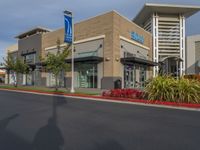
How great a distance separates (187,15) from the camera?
1858 inches

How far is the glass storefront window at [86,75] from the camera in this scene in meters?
28.4

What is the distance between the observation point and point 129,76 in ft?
97.8

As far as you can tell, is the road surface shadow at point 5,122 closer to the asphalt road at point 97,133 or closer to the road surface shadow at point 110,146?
the asphalt road at point 97,133

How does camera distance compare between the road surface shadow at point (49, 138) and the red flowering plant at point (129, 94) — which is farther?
the red flowering plant at point (129, 94)

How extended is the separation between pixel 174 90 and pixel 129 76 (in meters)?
16.2

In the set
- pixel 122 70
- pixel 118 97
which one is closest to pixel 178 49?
pixel 122 70

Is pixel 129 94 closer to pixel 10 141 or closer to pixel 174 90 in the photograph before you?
pixel 174 90

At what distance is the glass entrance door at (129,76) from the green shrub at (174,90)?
14.5 meters

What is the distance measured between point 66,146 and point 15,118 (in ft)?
14.1

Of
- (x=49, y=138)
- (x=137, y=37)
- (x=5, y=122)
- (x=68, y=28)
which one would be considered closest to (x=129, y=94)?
(x=5, y=122)

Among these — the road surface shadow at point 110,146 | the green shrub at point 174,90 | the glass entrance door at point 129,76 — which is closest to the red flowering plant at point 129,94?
the green shrub at point 174,90

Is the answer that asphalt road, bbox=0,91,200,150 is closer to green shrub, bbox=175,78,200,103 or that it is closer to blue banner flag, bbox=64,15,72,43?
green shrub, bbox=175,78,200,103

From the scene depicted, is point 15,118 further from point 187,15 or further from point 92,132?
point 187,15

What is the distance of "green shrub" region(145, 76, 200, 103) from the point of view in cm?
1322
